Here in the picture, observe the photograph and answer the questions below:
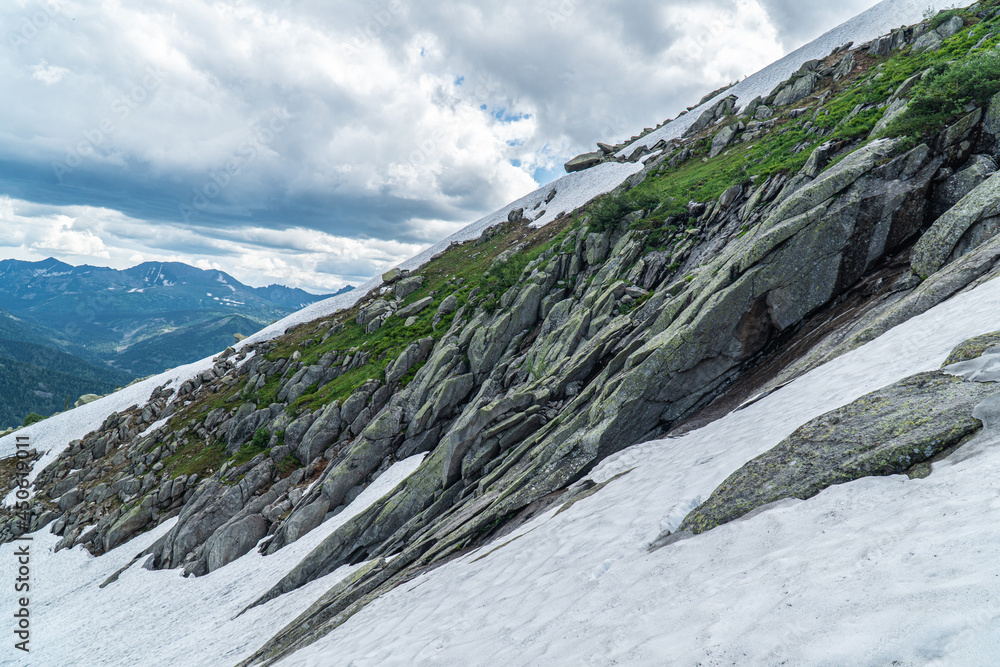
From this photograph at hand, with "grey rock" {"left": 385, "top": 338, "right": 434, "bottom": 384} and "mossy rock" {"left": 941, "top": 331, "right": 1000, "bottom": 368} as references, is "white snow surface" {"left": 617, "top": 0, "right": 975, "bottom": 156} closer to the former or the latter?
"grey rock" {"left": 385, "top": 338, "right": 434, "bottom": 384}

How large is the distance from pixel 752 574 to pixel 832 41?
78.7 m

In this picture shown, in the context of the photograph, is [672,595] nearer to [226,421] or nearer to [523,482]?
[523,482]

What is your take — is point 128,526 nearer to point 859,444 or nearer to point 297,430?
point 297,430

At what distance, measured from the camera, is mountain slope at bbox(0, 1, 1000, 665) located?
16.2 feet

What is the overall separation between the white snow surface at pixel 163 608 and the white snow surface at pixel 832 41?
230 ft

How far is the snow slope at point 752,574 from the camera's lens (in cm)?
367

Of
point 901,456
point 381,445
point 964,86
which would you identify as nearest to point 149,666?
point 381,445

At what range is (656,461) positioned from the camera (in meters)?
12.0

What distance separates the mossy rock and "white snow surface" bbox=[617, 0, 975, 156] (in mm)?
62539

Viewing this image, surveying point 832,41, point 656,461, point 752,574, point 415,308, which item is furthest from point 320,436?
point 832,41

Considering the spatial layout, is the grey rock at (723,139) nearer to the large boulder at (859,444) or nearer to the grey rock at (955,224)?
the grey rock at (955,224)
